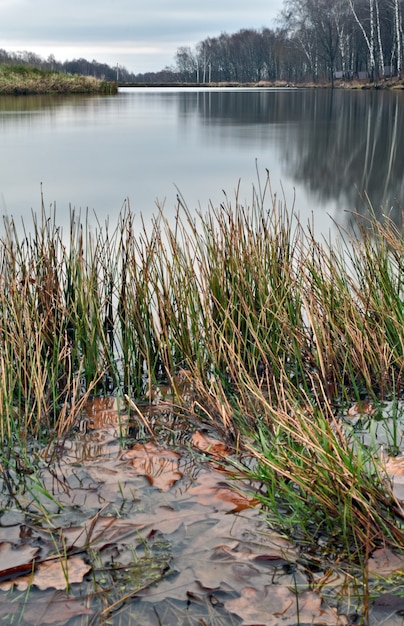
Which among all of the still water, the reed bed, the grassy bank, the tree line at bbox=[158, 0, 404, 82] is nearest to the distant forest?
the tree line at bbox=[158, 0, 404, 82]

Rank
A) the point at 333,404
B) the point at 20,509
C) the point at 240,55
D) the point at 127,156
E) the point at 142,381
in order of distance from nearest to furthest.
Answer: the point at 20,509 → the point at 333,404 → the point at 142,381 → the point at 127,156 → the point at 240,55

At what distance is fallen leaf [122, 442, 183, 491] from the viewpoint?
162cm

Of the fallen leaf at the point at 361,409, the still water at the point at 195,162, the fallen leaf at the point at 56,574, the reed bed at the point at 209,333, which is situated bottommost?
the fallen leaf at the point at 56,574

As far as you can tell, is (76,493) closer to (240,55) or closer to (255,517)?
(255,517)

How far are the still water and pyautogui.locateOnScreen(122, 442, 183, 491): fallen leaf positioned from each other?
2238 millimetres

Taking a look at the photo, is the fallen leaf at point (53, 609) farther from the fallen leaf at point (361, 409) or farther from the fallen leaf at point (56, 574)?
the fallen leaf at point (361, 409)

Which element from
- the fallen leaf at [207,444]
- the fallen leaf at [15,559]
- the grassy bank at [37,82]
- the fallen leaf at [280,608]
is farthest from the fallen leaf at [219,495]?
the grassy bank at [37,82]

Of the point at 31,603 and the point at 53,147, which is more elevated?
the point at 53,147

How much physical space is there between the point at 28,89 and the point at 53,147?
15.3m

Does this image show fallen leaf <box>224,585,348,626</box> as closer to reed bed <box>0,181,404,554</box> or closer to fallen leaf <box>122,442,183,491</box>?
fallen leaf <box>122,442,183,491</box>

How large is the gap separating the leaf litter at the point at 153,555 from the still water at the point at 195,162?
2416mm

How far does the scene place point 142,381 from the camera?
2330 millimetres

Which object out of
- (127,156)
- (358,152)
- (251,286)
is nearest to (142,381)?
(251,286)

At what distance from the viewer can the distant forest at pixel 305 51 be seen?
36750 millimetres
